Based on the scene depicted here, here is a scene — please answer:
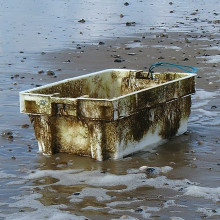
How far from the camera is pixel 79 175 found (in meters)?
6.72

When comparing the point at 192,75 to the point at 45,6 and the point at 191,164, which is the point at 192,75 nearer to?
the point at 191,164

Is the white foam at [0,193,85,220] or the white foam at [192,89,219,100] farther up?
the white foam at [192,89,219,100]

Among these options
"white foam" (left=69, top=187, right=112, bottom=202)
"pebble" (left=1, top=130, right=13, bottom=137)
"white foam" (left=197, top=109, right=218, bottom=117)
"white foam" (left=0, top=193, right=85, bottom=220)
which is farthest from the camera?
"white foam" (left=197, top=109, right=218, bottom=117)

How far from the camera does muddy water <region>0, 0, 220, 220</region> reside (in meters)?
5.96

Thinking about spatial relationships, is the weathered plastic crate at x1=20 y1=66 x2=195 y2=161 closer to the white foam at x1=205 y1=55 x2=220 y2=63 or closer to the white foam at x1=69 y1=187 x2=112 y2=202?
the white foam at x1=69 y1=187 x2=112 y2=202

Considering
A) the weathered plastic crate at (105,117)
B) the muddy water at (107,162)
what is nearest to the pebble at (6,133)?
the muddy water at (107,162)

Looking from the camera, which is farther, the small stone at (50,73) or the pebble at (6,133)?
the small stone at (50,73)

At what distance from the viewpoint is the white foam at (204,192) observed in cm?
611

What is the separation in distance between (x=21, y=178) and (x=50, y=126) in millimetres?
805

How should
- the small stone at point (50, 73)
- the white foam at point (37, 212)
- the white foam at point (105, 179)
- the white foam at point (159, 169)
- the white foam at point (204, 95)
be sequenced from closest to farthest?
the white foam at point (37, 212), the white foam at point (105, 179), the white foam at point (159, 169), the white foam at point (204, 95), the small stone at point (50, 73)

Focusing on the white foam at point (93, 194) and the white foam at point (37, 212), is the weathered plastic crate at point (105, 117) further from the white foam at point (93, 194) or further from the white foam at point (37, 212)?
the white foam at point (37, 212)

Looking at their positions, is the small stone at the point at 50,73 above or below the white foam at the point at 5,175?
above

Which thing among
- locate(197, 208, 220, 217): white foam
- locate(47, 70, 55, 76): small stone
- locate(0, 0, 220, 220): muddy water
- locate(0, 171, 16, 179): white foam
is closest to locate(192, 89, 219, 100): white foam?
locate(0, 0, 220, 220): muddy water

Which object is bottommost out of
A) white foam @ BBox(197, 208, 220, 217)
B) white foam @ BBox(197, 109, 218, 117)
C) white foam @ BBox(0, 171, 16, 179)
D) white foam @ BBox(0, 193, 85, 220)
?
white foam @ BBox(197, 208, 220, 217)
